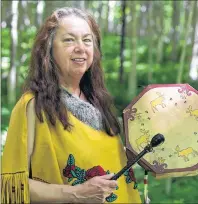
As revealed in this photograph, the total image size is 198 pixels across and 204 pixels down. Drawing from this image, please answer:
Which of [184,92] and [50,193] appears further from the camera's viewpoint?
[184,92]

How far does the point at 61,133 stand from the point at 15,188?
22cm

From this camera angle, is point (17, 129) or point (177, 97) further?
point (177, 97)

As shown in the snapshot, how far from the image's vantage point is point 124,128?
1.61m

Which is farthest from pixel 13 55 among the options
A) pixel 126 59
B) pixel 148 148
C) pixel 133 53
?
pixel 126 59

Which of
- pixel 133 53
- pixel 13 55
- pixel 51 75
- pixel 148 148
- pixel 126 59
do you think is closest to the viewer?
pixel 148 148

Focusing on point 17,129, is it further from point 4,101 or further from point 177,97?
point 4,101

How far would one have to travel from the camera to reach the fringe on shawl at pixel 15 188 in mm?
1492

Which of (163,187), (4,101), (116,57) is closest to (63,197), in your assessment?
(163,187)

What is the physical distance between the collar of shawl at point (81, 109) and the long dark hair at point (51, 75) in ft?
0.08

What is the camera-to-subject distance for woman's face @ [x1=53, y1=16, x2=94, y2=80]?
1542mm

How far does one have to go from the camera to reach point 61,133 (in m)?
1.50

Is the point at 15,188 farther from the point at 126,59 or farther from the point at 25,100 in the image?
the point at 126,59

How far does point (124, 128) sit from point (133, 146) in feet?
0.23

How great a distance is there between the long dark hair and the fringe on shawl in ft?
0.62
